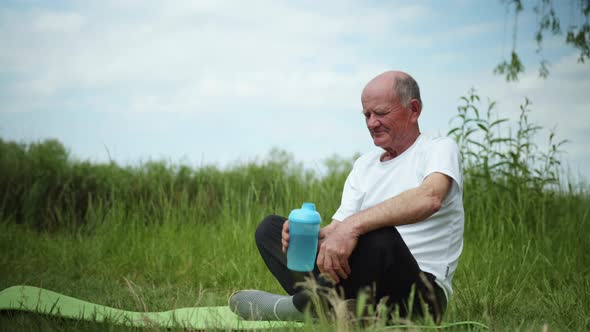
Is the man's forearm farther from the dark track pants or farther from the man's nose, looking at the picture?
the man's nose

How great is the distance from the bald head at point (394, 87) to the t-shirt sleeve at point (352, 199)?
527 mm

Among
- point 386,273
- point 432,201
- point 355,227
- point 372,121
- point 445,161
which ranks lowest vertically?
point 386,273

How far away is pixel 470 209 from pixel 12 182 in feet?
22.6

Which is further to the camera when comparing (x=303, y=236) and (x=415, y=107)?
(x=415, y=107)

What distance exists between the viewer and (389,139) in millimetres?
2939

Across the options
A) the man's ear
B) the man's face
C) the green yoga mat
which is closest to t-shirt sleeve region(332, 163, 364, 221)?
the man's face

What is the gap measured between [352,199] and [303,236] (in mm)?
733

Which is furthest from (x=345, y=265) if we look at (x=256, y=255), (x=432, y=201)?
(x=256, y=255)

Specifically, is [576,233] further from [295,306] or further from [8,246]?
[8,246]

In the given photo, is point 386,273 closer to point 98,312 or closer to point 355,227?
point 355,227

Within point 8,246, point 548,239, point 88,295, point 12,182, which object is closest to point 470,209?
point 548,239

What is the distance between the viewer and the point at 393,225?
2.50 m

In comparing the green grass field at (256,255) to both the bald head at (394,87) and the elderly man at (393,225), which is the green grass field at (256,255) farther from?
the bald head at (394,87)

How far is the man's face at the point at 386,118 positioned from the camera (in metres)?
2.88
